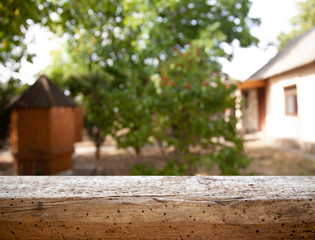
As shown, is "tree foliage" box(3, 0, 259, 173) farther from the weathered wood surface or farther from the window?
the weathered wood surface

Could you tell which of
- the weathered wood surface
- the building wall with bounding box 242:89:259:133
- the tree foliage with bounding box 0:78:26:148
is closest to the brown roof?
the tree foliage with bounding box 0:78:26:148

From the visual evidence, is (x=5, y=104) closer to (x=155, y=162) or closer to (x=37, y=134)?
(x=37, y=134)

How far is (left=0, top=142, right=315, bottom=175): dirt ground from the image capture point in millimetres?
8086

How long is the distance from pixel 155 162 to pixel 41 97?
477 cm

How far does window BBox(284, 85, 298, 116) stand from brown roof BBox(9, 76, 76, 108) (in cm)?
701

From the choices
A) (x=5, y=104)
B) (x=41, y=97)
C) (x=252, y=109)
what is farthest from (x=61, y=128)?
(x=252, y=109)

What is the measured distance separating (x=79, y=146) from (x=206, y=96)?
39.5 feet

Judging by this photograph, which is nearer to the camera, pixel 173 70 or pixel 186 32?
pixel 173 70

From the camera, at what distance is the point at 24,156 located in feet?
24.8

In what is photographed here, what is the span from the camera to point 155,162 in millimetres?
10406

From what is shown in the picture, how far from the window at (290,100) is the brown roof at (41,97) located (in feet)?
23.0

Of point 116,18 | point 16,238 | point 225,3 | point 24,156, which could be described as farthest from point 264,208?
point 116,18

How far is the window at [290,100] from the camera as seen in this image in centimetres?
149

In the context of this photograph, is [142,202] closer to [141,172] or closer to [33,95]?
[141,172]
